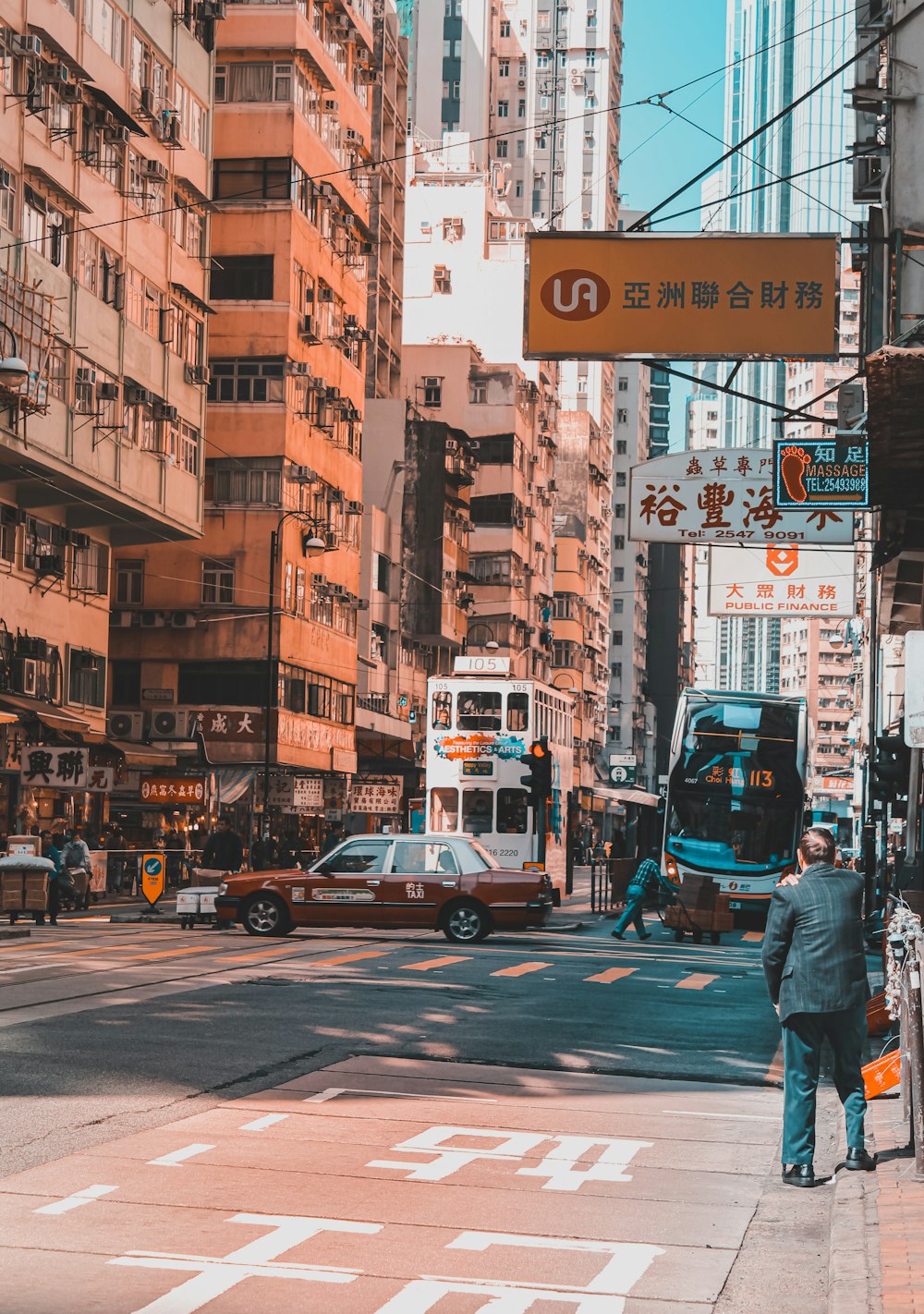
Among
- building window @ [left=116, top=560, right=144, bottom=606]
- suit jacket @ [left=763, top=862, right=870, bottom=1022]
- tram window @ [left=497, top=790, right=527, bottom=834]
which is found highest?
building window @ [left=116, top=560, right=144, bottom=606]

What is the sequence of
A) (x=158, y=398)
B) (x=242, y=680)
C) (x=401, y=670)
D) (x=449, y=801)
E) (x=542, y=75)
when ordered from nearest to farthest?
(x=449, y=801), (x=158, y=398), (x=242, y=680), (x=401, y=670), (x=542, y=75)

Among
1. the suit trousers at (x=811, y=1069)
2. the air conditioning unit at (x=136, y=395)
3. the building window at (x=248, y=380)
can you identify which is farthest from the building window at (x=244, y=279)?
the suit trousers at (x=811, y=1069)

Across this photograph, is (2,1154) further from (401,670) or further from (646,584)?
(646,584)

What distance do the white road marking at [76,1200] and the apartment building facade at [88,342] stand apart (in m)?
25.7

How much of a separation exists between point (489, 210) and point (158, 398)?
2530 inches

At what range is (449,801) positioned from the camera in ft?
124

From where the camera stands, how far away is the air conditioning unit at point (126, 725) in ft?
154

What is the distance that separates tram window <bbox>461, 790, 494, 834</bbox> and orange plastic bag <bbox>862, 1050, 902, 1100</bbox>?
82.8 ft

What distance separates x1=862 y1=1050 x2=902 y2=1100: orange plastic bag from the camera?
12.2 metres

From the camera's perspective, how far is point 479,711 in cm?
3734

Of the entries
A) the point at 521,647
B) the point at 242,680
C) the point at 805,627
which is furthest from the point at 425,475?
the point at 805,627

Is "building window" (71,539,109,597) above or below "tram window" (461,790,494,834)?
above

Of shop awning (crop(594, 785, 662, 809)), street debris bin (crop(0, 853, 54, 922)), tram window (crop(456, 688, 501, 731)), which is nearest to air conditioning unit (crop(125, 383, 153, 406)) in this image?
tram window (crop(456, 688, 501, 731))

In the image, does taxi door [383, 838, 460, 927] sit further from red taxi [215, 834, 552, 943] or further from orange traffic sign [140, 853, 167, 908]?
orange traffic sign [140, 853, 167, 908]
